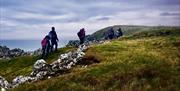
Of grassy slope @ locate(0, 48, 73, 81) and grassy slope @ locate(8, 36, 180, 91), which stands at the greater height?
grassy slope @ locate(8, 36, 180, 91)

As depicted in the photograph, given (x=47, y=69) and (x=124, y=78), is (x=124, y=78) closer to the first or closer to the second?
(x=124, y=78)

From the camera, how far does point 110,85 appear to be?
3027 cm

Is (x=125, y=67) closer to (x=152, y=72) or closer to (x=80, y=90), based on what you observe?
(x=152, y=72)

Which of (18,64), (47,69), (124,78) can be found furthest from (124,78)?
(18,64)

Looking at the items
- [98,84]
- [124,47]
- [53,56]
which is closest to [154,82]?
[98,84]

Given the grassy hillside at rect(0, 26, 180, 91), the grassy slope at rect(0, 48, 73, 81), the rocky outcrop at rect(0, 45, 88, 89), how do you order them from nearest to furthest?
1. the grassy hillside at rect(0, 26, 180, 91)
2. the rocky outcrop at rect(0, 45, 88, 89)
3. the grassy slope at rect(0, 48, 73, 81)

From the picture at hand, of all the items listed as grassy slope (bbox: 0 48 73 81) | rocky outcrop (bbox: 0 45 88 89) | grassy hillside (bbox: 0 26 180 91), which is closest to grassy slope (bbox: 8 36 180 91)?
grassy hillside (bbox: 0 26 180 91)

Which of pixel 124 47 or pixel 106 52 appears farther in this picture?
pixel 124 47

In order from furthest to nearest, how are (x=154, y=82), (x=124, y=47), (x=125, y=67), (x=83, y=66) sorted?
(x=124, y=47)
(x=83, y=66)
(x=125, y=67)
(x=154, y=82)

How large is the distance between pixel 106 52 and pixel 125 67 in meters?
12.9

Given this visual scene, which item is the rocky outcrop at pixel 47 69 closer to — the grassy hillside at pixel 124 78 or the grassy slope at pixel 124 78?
the grassy hillside at pixel 124 78

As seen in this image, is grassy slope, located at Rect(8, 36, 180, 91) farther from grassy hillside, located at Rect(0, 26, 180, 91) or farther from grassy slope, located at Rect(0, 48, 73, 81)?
grassy slope, located at Rect(0, 48, 73, 81)

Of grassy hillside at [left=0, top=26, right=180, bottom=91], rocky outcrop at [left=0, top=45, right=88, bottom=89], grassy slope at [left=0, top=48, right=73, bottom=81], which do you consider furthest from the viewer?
grassy slope at [left=0, top=48, right=73, bottom=81]

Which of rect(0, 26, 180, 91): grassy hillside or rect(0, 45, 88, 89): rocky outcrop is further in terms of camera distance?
rect(0, 45, 88, 89): rocky outcrop
